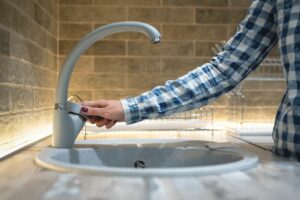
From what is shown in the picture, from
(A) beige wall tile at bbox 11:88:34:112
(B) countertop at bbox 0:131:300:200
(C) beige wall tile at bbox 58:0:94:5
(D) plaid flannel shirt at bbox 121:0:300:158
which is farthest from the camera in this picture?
(C) beige wall tile at bbox 58:0:94:5

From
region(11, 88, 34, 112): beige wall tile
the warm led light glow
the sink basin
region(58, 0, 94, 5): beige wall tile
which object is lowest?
the sink basin

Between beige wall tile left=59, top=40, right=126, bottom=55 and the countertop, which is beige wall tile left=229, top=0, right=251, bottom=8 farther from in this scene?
the countertop

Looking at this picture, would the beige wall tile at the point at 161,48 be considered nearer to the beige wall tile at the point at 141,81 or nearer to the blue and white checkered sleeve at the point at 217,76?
the beige wall tile at the point at 141,81

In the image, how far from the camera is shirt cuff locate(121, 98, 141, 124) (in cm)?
107

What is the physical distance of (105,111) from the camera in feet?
3.49

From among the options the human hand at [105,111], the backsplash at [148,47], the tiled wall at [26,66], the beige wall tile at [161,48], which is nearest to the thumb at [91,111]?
the human hand at [105,111]

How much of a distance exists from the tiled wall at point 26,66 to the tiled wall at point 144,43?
0.13 m

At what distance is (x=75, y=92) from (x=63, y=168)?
112 centimetres

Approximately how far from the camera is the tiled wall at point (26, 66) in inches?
42.7

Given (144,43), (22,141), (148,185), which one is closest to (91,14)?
(144,43)

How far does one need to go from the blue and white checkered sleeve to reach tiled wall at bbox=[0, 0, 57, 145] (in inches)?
12.9

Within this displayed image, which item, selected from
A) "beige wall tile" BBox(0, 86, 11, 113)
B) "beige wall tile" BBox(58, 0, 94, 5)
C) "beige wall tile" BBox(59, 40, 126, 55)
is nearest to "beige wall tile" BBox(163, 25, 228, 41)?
"beige wall tile" BBox(59, 40, 126, 55)

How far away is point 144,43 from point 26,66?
0.70 meters

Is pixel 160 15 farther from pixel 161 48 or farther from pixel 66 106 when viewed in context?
pixel 66 106
